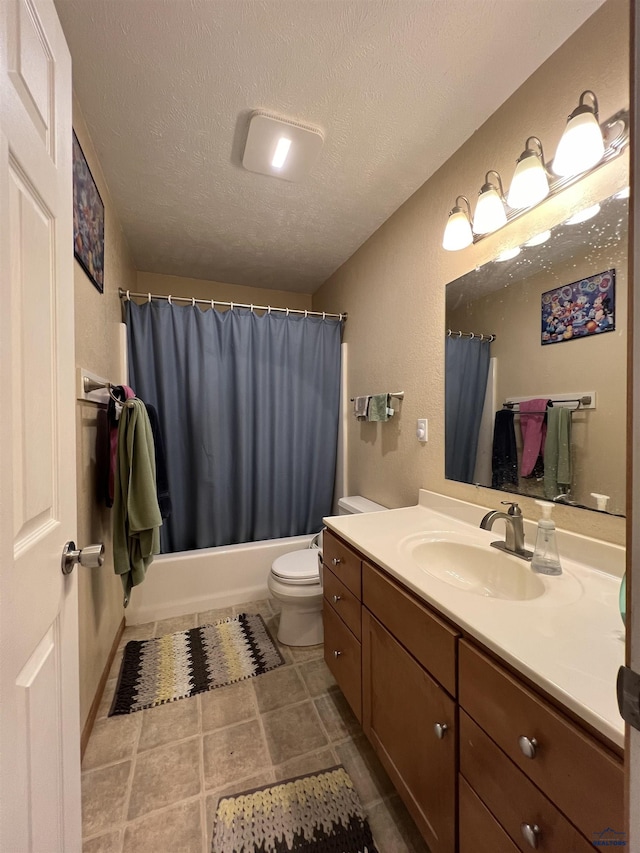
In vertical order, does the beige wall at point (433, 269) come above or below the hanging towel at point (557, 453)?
above

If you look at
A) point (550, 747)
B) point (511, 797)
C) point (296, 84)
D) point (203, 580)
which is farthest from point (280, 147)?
point (203, 580)

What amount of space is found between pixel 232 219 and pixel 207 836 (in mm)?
2592

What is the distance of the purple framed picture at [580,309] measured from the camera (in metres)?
0.90

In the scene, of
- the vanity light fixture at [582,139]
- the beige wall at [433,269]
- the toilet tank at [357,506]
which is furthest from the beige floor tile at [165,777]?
the vanity light fixture at [582,139]

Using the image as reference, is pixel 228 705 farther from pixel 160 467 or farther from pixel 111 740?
pixel 160 467

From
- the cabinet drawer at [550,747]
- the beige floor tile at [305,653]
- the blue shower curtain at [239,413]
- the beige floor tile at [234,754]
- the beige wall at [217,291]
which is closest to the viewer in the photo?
the cabinet drawer at [550,747]

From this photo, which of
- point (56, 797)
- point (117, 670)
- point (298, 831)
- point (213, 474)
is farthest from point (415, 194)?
point (117, 670)

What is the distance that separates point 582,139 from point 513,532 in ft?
3.73

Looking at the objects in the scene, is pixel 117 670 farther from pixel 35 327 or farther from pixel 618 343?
pixel 618 343

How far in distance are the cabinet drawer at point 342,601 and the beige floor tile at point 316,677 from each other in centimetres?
45

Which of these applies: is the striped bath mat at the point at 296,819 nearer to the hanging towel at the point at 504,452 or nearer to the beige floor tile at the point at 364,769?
the beige floor tile at the point at 364,769

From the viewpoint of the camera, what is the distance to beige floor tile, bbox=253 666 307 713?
1414 millimetres

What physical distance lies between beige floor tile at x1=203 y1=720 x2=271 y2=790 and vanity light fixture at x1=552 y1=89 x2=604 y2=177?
7.14ft

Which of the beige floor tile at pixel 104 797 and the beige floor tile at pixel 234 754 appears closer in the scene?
the beige floor tile at pixel 104 797
